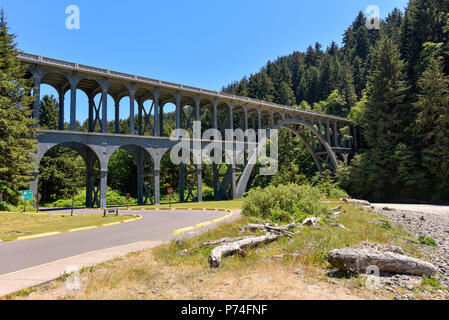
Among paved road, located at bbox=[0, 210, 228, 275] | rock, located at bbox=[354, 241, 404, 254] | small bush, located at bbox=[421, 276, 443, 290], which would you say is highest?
rock, located at bbox=[354, 241, 404, 254]

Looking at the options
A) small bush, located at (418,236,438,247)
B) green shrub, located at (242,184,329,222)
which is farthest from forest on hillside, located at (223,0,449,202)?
small bush, located at (418,236,438,247)

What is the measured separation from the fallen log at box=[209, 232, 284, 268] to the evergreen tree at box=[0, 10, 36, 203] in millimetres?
19220

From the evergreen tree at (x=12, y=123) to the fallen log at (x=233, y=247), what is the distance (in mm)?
19220

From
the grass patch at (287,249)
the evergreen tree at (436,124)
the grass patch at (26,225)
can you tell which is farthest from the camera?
the evergreen tree at (436,124)

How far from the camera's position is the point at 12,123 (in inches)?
785

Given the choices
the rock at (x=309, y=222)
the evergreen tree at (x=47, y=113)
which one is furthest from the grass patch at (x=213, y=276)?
the evergreen tree at (x=47, y=113)

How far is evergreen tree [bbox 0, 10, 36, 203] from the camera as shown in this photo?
19.4 meters

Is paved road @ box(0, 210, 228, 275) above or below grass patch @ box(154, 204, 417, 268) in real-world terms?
below

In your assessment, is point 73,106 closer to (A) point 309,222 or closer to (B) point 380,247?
(A) point 309,222

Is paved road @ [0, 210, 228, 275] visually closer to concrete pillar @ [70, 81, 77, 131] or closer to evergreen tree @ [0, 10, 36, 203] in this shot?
evergreen tree @ [0, 10, 36, 203]

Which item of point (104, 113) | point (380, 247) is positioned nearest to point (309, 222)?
point (380, 247)

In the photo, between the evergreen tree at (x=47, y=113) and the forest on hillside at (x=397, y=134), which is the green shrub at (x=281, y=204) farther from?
the evergreen tree at (x=47, y=113)

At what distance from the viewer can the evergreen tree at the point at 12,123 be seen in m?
19.4

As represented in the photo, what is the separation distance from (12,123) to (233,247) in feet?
69.4
